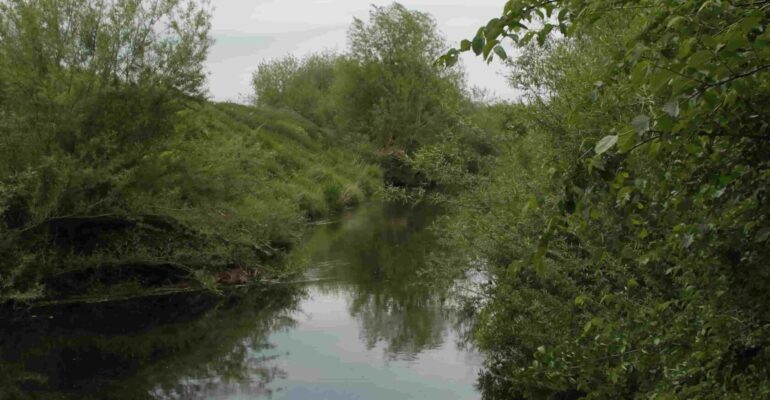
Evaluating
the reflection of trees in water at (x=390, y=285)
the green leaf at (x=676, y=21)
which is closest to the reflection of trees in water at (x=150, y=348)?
the reflection of trees in water at (x=390, y=285)

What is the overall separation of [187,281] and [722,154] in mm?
10683

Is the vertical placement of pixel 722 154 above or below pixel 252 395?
above

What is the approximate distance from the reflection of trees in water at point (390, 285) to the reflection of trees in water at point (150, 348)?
1.16 m

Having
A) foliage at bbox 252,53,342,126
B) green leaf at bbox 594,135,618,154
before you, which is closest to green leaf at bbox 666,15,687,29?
green leaf at bbox 594,135,618,154

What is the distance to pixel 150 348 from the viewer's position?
31.4ft

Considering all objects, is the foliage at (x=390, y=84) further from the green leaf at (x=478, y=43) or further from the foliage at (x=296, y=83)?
the green leaf at (x=478, y=43)

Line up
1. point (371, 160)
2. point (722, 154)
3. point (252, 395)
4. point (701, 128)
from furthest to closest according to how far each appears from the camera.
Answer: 1. point (371, 160)
2. point (252, 395)
3. point (722, 154)
4. point (701, 128)

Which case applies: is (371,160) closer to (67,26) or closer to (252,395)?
(67,26)

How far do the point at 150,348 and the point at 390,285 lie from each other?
4111mm

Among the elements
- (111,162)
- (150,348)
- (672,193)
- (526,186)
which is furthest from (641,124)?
(111,162)

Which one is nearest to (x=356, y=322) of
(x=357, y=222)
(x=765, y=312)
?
(x=765, y=312)

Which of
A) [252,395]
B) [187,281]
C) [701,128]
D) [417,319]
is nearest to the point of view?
[701,128]

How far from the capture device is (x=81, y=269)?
11.2 m

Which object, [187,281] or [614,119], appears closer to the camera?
[614,119]
